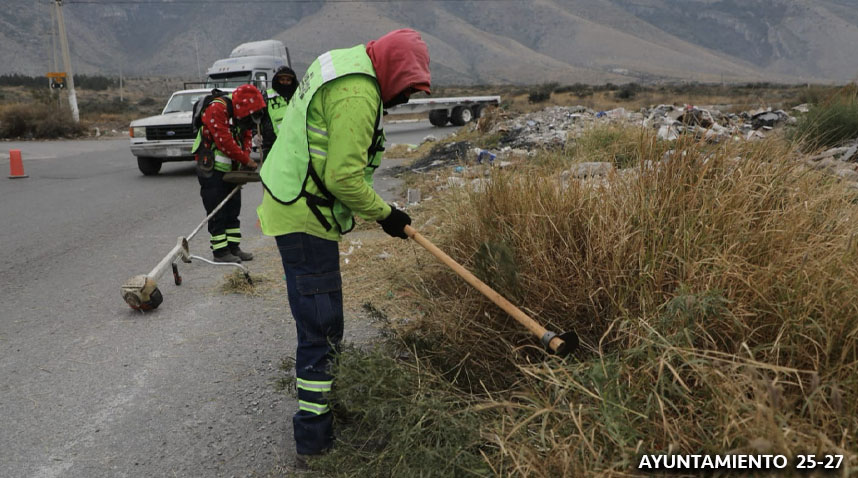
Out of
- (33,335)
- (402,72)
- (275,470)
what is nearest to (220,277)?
(33,335)

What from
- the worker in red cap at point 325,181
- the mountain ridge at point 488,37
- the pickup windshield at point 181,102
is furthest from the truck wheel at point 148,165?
the mountain ridge at point 488,37

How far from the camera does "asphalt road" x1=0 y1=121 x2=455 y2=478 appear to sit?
9.16ft

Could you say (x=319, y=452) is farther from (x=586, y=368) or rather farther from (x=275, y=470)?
(x=586, y=368)

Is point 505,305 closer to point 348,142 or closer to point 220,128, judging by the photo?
point 348,142

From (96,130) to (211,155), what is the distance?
22.5 meters

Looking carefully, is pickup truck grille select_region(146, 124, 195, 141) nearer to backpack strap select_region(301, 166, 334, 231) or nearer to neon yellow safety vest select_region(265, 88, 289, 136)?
neon yellow safety vest select_region(265, 88, 289, 136)

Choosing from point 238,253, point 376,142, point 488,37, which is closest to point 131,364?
point 376,142

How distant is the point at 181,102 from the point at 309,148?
486 inches

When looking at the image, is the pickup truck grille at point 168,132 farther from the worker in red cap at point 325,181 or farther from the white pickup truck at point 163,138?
the worker in red cap at point 325,181

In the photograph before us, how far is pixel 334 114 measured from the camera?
8.10 feet

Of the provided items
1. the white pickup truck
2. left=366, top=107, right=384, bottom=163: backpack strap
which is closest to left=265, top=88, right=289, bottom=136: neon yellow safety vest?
left=366, top=107, right=384, bottom=163: backpack strap

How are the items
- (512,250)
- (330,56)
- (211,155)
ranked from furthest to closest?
(211,155) → (512,250) → (330,56)

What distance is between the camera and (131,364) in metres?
3.72

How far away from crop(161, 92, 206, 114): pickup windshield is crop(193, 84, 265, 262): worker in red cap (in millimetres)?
8003
